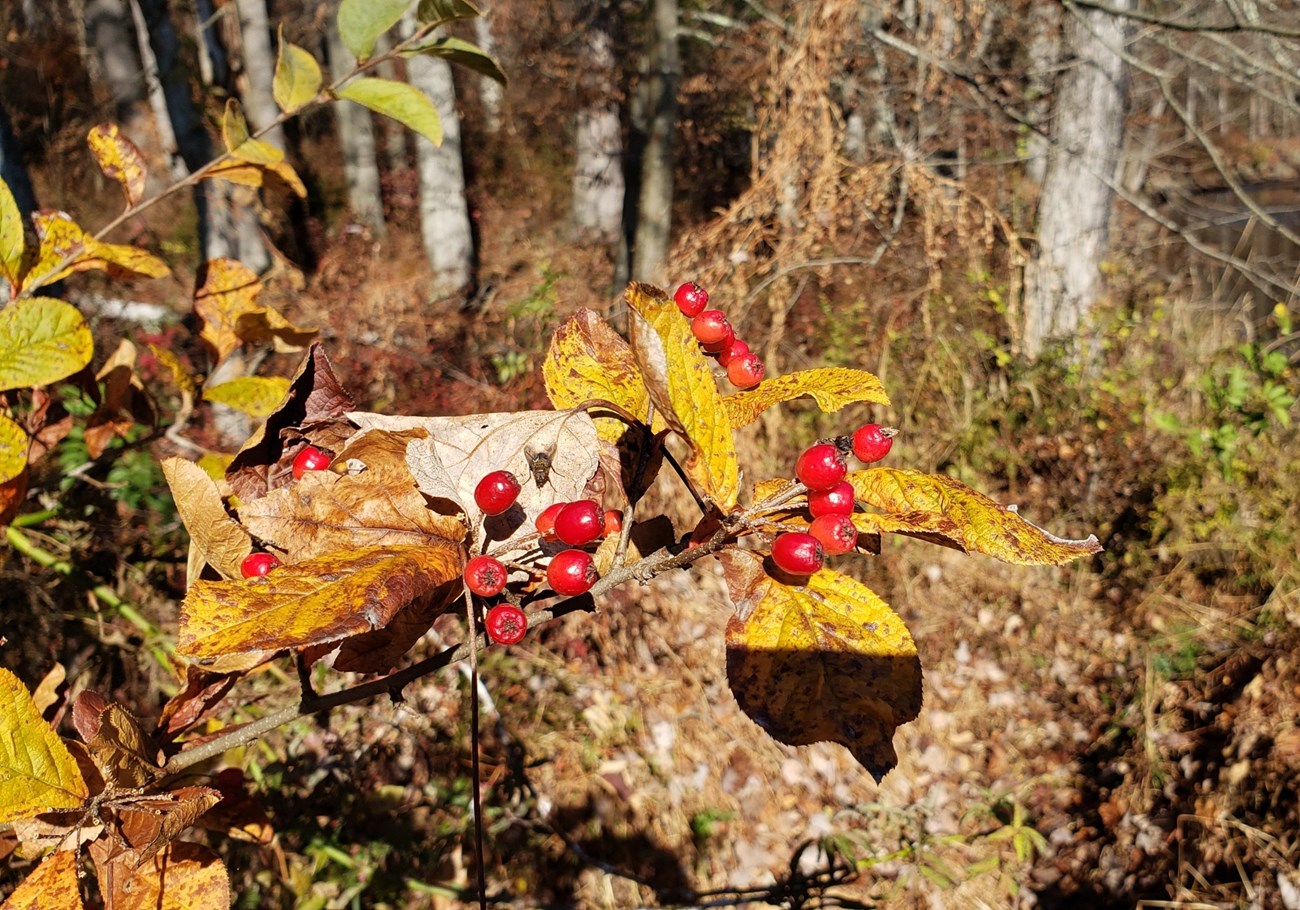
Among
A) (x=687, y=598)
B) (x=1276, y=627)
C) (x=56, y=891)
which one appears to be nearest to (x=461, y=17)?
(x=56, y=891)

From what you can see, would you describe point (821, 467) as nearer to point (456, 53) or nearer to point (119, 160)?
point (456, 53)

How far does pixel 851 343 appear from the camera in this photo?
4.78 meters

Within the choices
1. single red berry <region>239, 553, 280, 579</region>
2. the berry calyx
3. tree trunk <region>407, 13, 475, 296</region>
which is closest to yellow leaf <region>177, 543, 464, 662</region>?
the berry calyx

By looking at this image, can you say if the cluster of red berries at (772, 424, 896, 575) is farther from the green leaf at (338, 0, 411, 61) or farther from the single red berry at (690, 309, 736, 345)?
the green leaf at (338, 0, 411, 61)

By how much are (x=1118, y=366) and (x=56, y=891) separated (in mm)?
5496

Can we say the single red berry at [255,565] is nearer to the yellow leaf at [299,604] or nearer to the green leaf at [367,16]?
the yellow leaf at [299,604]

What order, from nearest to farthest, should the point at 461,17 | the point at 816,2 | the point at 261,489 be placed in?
the point at 261,489 → the point at 461,17 → the point at 816,2

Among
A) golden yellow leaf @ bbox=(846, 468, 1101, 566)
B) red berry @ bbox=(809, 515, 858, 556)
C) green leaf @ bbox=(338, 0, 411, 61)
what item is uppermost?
green leaf @ bbox=(338, 0, 411, 61)

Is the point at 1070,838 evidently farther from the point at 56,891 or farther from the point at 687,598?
the point at 56,891

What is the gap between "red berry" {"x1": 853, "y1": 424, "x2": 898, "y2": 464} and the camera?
674 millimetres

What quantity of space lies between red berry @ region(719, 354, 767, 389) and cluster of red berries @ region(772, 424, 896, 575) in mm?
155

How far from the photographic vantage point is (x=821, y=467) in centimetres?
60

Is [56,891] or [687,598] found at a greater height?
[56,891]

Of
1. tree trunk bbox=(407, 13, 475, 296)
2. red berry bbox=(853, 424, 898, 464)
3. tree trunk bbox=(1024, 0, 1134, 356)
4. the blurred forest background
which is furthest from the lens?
tree trunk bbox=(407, 13, 475, 296)
